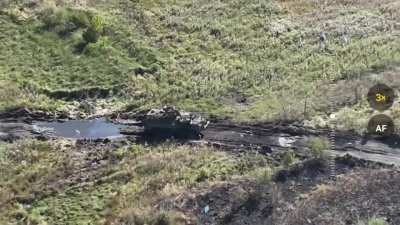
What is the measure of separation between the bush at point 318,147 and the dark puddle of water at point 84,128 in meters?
10.8

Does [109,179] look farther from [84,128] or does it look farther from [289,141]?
[289,141]

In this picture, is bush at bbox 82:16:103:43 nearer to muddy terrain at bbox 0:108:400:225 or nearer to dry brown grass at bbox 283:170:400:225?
muddy terrain at bbox 0:108:400:225

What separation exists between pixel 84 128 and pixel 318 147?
44.9ft

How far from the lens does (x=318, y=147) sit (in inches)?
1309

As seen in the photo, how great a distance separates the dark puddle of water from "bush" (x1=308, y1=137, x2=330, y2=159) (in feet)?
35.3

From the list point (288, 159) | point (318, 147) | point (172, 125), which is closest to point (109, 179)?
point (172, 125)

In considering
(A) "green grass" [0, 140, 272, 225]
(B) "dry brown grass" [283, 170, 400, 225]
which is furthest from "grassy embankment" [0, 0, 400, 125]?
(B) "dry brown grass" [283, 170, 400, 225]

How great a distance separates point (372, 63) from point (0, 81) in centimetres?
2320

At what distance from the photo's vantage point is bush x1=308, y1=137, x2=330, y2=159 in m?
33.2

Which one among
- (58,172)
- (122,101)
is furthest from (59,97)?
(58,172)

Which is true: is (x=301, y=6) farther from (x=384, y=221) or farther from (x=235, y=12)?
(x=384, y=221)
